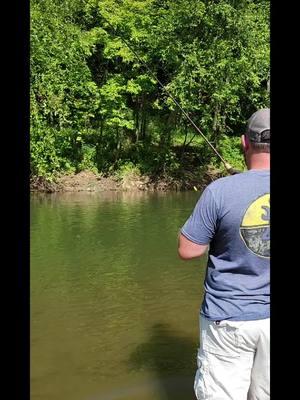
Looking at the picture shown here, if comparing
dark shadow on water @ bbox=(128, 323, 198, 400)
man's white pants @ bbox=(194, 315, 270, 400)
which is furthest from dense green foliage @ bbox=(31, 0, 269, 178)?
man's white pants @ bbox=(194, 315, 270, 400)

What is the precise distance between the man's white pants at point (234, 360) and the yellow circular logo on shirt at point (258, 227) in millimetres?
398

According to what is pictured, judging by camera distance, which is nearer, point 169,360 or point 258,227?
point 258,227

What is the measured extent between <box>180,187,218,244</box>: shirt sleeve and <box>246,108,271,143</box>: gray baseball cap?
0.37 metres

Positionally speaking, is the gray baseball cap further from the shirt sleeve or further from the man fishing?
the shirt sleeve

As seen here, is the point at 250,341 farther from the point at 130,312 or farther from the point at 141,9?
the point at 141,9

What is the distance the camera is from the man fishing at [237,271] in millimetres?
2789

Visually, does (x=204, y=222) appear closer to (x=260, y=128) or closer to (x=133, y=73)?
(x=260, y=128)

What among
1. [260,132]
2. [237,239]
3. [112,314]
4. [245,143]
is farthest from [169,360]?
[260,132]

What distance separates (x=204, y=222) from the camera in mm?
2840

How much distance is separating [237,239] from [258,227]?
13cm
